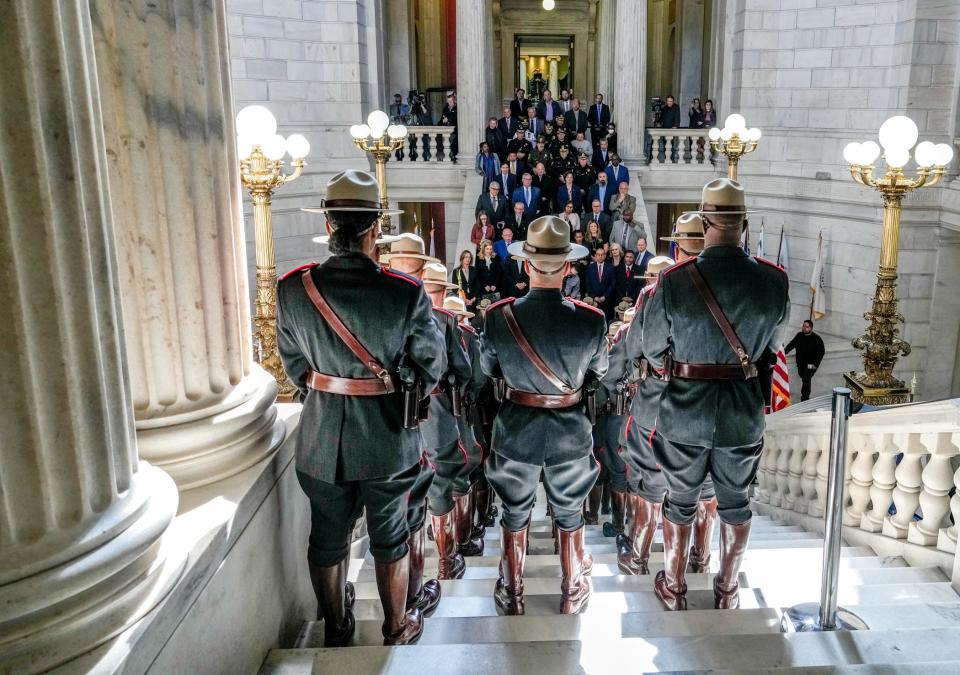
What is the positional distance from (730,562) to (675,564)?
0.26 meters

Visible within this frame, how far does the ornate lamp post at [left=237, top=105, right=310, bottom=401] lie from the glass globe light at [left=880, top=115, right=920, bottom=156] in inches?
230

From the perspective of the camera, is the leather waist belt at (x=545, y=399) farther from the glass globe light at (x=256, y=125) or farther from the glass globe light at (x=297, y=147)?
the glass globe light at (x=297, y=147)

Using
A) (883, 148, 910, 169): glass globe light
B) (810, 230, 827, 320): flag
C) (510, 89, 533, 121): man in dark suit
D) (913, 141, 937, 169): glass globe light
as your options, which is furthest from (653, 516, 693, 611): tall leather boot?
(510, 89, 533, 121): man in dark suit

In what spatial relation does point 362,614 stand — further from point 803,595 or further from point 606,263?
point 606,263

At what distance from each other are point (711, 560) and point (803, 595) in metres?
0.96

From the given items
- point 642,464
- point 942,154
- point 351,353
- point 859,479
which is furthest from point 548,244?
point 942,154

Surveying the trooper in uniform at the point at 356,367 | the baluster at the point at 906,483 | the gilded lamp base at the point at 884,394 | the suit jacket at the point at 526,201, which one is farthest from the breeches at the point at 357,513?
the suit jacket at the point at 526,201

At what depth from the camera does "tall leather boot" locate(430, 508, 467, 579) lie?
16.0ft

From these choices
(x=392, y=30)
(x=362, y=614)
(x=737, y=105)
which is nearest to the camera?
(x=362, y=614)

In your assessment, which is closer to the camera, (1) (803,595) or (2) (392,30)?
(1) (803,595)

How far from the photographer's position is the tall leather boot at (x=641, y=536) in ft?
16.2

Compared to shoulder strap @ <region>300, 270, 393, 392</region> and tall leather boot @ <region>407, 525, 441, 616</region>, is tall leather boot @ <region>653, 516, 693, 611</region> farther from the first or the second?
shoulder strap @ <region>300, 270, 393, 392</region>

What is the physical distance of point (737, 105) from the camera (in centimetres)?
1570

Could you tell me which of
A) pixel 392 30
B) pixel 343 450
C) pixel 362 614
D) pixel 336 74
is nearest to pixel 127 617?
pixel 343 450
